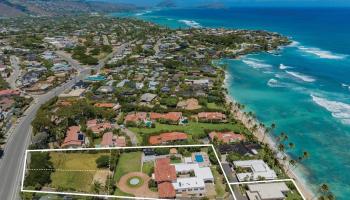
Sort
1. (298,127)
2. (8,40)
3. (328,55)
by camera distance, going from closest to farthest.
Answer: (298,127) < (328,55) < (8,40)

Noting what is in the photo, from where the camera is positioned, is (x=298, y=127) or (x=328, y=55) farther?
(x=328, y=55)

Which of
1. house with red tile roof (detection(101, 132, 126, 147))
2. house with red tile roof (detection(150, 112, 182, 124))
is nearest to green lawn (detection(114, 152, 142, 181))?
house with red tile roof (detection(101, 132, 126, 147))

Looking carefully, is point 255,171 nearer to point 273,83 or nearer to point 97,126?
point 97,126

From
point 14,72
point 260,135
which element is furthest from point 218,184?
point 14,72

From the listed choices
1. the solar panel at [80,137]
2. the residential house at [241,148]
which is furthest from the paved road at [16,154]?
the residential house at [241,148]

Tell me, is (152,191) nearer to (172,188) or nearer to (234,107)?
(172,188)

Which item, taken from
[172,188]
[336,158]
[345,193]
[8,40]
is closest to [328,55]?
[336,158]
